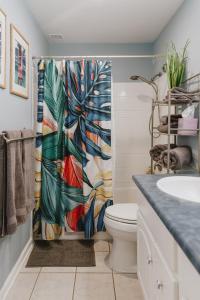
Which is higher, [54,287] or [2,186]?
[2,186]

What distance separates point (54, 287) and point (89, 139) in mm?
1250

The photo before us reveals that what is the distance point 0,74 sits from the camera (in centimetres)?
165

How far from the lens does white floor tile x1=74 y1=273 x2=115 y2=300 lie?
5.88ft

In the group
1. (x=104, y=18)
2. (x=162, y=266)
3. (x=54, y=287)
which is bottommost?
(x=54, y=287)

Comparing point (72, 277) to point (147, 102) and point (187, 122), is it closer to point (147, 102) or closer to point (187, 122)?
point (187, 122)

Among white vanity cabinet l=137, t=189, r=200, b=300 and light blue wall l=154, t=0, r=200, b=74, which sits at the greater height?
light blue wall l=154, t=0, r=200, b=74

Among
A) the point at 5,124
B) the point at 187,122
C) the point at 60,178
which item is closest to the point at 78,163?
the point at 60,178

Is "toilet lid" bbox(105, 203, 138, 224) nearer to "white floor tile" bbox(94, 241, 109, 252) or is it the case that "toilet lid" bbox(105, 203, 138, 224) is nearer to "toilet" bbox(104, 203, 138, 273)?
"toilet" bbox(104, 203, 138, 273)

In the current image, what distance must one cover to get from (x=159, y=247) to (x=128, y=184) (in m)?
2.09

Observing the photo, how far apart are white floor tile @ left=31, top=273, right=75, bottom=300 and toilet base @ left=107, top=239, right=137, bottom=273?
0.37m

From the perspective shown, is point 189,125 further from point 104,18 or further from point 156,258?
point 104,18

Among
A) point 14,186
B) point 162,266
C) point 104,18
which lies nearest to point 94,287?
point 14,186

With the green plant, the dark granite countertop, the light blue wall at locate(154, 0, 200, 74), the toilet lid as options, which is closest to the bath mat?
the toilet lid

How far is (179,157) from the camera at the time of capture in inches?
74.7
